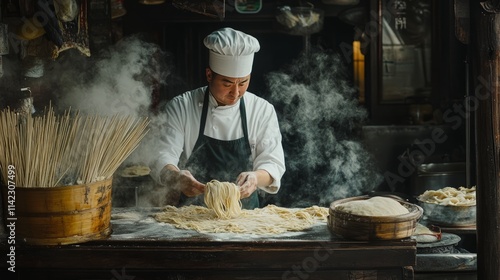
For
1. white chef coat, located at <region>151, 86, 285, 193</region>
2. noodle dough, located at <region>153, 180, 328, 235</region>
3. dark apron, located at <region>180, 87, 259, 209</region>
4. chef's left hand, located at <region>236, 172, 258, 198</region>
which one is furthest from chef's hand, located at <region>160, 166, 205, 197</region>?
dark apron, located at <region>180, 87, 259, 209</region>

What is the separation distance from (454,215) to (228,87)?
6.95 ft

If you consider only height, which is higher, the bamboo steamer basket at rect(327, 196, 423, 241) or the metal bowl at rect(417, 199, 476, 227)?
the bamboo steamer basket at rect(327, 196, 423, 241)

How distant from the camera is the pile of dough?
3.51 meters

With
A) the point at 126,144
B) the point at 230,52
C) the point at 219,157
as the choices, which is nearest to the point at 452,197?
the point at 219,157

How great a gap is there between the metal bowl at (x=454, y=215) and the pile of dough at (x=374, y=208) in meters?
0.89

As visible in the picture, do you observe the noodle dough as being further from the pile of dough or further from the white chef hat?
the white chef hat

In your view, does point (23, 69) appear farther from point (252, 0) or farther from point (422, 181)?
point (422, 181)

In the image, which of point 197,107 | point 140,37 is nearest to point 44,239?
point 197,107

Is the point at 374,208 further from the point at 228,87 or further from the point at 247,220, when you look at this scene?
the point at 228,87

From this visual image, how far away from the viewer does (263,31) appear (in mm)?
9531

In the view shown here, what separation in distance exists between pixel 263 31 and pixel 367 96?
1.97m

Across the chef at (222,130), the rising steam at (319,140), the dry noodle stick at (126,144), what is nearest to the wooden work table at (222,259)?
the dry noodle stick at (126,144)

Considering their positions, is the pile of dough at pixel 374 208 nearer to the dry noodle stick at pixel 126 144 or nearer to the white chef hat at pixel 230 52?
the dry noodle stick at pixel 126 144

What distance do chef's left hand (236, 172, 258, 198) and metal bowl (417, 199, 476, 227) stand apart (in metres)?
1.36
